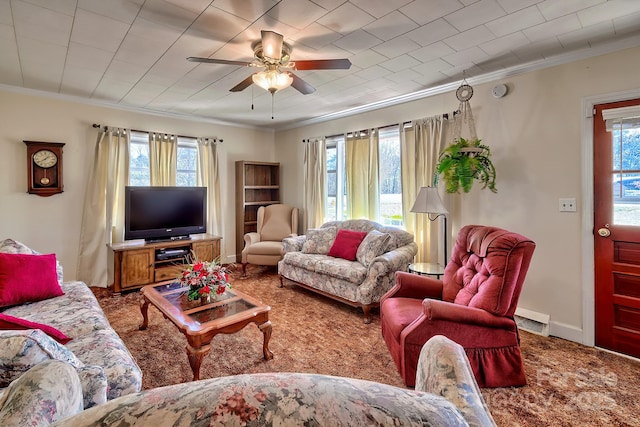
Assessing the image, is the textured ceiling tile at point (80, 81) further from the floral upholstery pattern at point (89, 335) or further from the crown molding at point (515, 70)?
the crown molding at point (515, 70)

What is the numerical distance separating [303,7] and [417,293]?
2.34m

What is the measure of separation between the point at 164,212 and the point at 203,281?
2430 mm

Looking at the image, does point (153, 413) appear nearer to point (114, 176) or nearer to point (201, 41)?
point (201, 41)

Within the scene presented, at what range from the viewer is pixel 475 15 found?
2141 mm

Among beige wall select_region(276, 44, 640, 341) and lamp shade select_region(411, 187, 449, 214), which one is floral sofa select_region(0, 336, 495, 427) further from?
beige wall select_region(276, 44, 640, 341)

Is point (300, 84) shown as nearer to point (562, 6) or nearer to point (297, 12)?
point (297, 12)

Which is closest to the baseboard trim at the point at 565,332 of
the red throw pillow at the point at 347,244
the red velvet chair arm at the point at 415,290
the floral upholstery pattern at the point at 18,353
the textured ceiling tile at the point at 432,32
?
the red velvet chair arm at the point at 415,290

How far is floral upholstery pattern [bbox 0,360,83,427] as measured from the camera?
67cm

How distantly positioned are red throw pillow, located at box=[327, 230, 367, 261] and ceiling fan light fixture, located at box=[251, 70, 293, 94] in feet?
6.98

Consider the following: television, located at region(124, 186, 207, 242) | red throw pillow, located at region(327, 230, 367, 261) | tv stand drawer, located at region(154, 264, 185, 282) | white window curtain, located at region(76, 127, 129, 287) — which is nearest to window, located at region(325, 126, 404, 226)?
red throw pillow, located at region(327, 230, 367, 261)

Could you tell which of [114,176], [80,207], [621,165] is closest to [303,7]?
[621,165]

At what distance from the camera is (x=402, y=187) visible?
3.99 meters

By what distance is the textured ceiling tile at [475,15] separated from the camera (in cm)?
203

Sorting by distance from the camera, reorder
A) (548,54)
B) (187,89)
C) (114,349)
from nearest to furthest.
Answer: (114,349), (548,54), (187,89)
